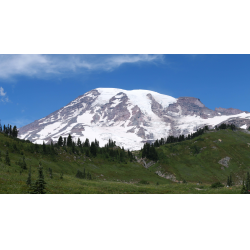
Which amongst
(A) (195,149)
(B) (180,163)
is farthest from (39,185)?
(A) (195,149)

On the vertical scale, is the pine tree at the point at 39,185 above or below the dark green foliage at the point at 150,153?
below

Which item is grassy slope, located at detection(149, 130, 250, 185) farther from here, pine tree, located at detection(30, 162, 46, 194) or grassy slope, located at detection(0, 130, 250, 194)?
pine tree, located at detection(30, 162, 46, 194)

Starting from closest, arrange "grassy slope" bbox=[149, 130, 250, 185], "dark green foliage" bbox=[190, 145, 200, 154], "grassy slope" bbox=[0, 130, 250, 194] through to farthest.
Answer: "grassy slope" bbox=[0, 130, 250, 194] → "grassy slope" bbox=[149, 130, 250, 185] → "dark green foliage" bbox=[190, 145, 200, 154]

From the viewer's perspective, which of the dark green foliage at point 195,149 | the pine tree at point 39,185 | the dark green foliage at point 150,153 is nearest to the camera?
the pine tree at point 39,185

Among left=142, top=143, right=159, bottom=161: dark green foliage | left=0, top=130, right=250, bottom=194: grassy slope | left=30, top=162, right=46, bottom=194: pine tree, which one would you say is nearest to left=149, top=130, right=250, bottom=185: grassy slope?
left=0, top=130, right=250, bottom=194: grassy slope

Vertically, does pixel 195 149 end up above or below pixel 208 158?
above

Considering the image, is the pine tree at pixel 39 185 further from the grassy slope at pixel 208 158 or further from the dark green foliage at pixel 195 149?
the dark green foliage at pixel 195 149

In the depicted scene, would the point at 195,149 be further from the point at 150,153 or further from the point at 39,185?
the point at 39,185

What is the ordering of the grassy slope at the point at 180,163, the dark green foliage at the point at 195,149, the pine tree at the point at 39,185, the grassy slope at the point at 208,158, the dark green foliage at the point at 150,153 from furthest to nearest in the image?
the dark green foliage at the point at 195,149 → the dark green foliage at the point at 150,153 → the grassy slope at the point at 208,158 → the grassy slope at the point at 180,163 → the pine tree at the point at 39,185

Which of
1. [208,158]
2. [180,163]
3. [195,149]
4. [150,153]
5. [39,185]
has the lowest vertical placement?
[180,163]

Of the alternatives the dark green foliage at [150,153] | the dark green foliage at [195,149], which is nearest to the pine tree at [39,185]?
the dark green foliage at [150,153]
